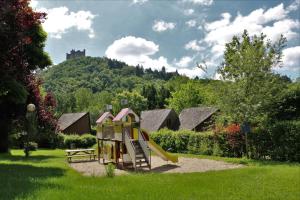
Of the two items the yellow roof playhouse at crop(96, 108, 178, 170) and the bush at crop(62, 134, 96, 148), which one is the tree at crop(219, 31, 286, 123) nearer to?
the yellow roof playhouse at crop(96, 108, 178, 170)

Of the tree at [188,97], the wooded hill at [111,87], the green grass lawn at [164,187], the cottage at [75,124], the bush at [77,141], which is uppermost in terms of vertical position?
the wooded hill at [111,87]

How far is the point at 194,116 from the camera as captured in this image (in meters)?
52.7

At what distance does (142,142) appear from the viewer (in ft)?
69.5

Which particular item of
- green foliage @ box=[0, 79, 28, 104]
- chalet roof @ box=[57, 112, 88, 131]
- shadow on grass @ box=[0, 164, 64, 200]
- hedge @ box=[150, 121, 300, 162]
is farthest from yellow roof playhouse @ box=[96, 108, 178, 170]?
chalet roof @ box=[57, 112, 88, 131]

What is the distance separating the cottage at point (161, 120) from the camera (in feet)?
175

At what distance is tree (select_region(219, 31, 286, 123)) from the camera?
77.2 ft

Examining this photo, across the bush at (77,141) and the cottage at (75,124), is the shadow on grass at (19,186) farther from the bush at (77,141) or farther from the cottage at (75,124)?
the cottage at (75,124)

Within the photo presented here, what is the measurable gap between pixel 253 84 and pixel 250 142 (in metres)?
3.94

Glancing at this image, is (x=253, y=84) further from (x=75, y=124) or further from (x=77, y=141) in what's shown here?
(x=75, y=124)

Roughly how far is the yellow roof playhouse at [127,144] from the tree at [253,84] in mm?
5475

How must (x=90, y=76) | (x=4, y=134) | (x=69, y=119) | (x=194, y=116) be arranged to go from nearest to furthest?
(x=4, y=134), (x=194, y=116), (x=69, y=119), (x=90, y=76)

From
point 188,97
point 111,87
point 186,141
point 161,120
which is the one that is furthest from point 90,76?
point 186,141

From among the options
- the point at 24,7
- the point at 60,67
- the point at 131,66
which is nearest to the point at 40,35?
the point at 24,7

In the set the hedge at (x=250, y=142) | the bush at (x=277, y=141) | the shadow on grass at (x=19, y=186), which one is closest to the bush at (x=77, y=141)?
the hedge at (x=250, y=142)
